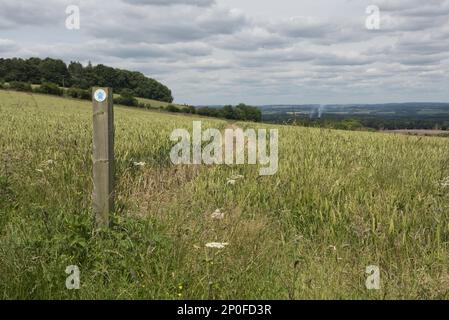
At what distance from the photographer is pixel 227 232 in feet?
13.0

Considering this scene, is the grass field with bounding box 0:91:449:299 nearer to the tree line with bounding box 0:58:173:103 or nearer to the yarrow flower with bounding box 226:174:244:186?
the yarrow flower with bounding box 226:174:244:186

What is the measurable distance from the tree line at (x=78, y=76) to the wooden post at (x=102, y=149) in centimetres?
6723

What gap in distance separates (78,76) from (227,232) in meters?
72.6

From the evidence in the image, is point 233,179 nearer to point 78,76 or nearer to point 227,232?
point 227,232

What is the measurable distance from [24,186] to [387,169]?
495 centimetres

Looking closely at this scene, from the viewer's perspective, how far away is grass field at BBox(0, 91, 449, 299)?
3.14 m

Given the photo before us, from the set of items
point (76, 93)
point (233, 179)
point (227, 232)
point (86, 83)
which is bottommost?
point (227, 232)

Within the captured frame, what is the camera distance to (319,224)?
15.0 feet

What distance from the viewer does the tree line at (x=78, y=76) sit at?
7156 cm

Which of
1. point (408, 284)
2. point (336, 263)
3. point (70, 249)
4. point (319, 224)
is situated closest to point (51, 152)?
point (70, 249)

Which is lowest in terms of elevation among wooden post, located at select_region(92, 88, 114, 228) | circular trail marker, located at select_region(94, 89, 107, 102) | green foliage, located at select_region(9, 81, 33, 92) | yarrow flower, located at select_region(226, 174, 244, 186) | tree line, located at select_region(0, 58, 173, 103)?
yarrow flower, located at select_region(226, 174, 244, 186)

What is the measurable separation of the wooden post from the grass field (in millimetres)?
196

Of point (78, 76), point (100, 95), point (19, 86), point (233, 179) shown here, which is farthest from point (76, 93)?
point (100, 95)

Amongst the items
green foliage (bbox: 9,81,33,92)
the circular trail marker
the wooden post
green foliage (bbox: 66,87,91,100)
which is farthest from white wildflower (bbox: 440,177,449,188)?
green foliage (bbox: 9,81,33,92)
